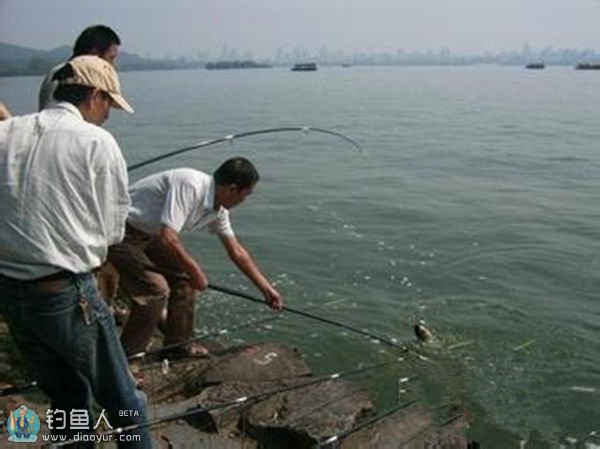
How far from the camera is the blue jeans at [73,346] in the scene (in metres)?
3.09

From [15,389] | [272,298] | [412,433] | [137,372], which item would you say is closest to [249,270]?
[272,298]

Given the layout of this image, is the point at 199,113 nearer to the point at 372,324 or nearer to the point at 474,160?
the point at 474,160

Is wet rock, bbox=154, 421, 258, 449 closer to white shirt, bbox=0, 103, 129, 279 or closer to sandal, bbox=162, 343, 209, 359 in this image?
sandal, bbox=162, 343, 209, 359

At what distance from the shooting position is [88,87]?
10.6 feet

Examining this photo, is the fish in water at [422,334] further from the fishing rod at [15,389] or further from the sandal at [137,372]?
the fishing rod at [15,389]

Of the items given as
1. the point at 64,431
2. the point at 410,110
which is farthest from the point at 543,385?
the point at 410,110

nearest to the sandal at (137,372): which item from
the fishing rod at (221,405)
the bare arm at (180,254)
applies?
the fishing rod at (221,405)

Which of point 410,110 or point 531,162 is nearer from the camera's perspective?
point 531,162

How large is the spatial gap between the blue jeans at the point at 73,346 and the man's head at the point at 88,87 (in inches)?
30.0

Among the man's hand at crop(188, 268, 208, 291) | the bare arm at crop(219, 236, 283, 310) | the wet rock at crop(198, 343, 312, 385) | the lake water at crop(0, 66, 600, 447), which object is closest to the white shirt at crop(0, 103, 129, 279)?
the man's hand at crop(188, 268, 208, 291)

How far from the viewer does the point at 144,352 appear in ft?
17.7

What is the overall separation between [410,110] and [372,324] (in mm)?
35155

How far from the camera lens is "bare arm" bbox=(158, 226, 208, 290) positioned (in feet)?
15.6

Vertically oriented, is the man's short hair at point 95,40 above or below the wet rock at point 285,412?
above
